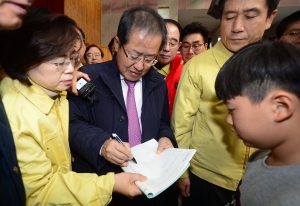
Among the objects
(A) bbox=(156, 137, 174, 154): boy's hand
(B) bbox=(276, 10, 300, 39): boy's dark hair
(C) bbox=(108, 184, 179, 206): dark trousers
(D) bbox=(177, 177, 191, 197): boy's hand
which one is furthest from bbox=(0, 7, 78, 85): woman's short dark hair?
(B) bbox=(276, 10, 300, 39): boy's dark hair

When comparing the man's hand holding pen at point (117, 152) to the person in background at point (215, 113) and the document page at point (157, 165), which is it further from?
the person in background at point (215, 113)

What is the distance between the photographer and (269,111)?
72 centimetres

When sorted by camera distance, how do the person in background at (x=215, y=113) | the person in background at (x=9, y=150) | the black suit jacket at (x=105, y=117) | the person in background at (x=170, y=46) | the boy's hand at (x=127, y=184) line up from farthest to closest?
the person in background at (x=170, y=46) → the person in background at (x=215, y=113) → the black suit jacket at (x=105, y=117) → the boy's hand at (x=127, y=184) → the person in background at (x=9, y=150)

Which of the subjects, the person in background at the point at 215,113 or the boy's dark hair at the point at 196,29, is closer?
the person in background at the point at 215,113

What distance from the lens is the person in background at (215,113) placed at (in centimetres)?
119

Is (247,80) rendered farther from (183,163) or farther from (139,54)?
(139,54)

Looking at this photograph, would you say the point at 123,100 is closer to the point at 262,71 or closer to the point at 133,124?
the point at 133,124

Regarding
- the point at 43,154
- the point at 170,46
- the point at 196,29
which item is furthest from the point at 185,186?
the point at 196,29

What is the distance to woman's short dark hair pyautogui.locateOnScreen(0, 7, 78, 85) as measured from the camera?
2.69ft

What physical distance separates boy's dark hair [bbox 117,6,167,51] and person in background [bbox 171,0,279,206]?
316mm

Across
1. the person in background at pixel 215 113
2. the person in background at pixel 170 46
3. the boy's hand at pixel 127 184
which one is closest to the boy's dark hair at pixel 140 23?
the person in background at pixel 215 113

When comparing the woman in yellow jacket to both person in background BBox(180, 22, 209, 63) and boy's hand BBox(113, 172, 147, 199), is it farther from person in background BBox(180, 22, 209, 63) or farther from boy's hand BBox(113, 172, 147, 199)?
person in background BBox(180, 22, 209, 63)

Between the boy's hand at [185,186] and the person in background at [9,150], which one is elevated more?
the person in background at [9,150]

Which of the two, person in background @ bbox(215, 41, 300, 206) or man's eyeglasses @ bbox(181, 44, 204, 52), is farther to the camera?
man's eyeglasses @ bbox(181, 44, 204, 52)
